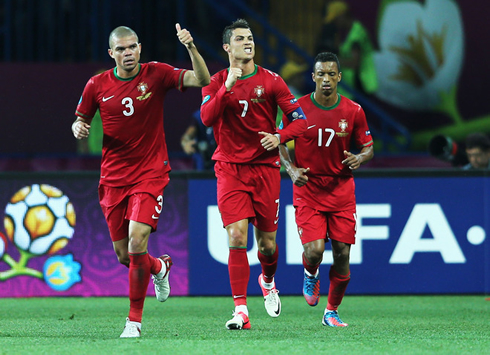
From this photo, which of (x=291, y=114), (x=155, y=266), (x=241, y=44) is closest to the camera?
(x=241, y=44)

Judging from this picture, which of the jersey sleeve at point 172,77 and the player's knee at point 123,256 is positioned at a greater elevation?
the jersey sleeve at point 172,77

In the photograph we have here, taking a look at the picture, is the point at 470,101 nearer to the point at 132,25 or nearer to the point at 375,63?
the point at 375,63

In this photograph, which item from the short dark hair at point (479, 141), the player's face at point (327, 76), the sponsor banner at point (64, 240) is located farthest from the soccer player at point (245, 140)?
the short dark hair at point (479, 141)

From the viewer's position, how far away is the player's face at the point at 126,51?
659cm

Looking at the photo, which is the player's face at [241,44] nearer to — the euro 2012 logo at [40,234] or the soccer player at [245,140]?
the soccer player at [245,140]

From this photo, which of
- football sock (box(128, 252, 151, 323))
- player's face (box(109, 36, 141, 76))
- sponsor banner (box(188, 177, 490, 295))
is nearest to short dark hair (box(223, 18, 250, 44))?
player's face (box(109, 36, 141, 76))

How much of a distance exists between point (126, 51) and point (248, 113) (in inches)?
40.8

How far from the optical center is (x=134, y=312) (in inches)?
248

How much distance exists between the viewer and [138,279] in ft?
21.1

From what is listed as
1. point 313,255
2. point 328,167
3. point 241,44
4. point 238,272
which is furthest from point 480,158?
point 238,272

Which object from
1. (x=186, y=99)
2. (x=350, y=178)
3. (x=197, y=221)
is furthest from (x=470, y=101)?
(x=350, y=178)

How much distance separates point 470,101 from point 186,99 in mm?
4470

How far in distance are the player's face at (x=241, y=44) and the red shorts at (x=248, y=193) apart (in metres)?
0.82

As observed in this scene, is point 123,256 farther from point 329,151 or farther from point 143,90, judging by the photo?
point 329,151
